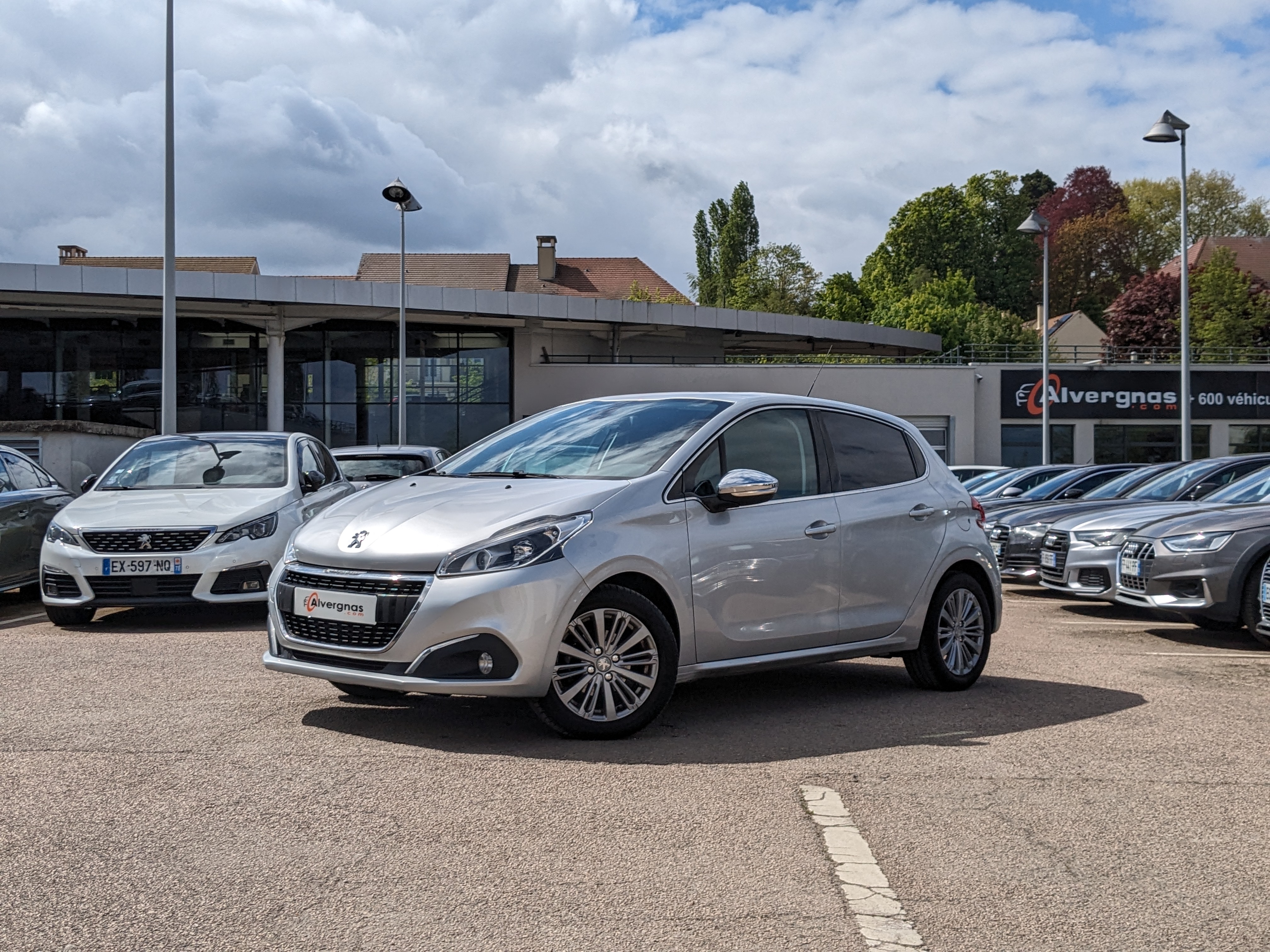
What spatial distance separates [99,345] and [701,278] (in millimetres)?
62892

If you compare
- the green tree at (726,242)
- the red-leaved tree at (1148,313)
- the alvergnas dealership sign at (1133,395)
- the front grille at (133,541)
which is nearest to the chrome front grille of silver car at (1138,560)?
the front grille at (133,541)

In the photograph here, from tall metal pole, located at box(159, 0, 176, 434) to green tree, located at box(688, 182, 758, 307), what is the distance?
2808 inches

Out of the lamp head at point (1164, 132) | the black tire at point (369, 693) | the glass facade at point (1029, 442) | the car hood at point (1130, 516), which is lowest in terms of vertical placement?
the black tire at point (369, 693)

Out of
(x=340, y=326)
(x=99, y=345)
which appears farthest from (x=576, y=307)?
(x=99, y=345)

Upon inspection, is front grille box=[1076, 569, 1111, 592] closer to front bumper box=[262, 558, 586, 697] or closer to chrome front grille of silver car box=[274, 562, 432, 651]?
front bumper box=[262, 558, 586, 697]

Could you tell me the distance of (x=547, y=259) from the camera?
66438 mm

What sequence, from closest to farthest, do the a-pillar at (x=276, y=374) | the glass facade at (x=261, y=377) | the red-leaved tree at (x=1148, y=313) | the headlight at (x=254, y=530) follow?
the headlight at (x=254, y=530)
the a-pillar at (x=276, y=374)
the glass facade at (x=261, y=377)
the red-leaved tree at (x=1148, y=313)

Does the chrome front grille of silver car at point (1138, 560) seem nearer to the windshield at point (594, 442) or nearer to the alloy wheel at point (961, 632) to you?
the alloy wheel at point (961, 632)

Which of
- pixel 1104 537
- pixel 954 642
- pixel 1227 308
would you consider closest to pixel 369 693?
pixel 954 642

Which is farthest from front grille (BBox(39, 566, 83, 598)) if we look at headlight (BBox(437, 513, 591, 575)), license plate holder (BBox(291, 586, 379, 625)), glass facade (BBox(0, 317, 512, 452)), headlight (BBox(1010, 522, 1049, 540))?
glass facade (BBox(0, 317, 512, 452))

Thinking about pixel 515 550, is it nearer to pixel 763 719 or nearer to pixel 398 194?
pixel 763 719

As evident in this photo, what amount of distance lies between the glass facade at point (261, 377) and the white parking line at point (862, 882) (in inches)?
1319

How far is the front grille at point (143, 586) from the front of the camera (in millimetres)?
9945

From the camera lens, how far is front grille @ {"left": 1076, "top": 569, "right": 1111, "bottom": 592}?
38.4ft
